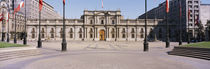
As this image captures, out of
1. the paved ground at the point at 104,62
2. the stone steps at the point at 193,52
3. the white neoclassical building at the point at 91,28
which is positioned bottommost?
the paved ground at the point at 104,62

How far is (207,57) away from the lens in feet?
34.8

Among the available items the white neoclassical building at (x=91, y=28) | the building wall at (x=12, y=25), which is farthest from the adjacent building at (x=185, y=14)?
the building wall at (x=12, y=25)

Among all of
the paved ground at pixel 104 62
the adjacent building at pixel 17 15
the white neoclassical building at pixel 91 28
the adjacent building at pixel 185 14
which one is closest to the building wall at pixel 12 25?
the adjacent building at pixel 17 15

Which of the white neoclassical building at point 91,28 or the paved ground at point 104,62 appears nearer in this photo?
the paved ground at point 104,62

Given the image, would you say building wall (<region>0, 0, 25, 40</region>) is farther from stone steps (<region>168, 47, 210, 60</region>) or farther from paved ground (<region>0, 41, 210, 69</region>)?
stone steps (<region>168, 47, 210, 60</region>)

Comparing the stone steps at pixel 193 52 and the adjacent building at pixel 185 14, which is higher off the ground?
the adjacent building at pixel 185 14

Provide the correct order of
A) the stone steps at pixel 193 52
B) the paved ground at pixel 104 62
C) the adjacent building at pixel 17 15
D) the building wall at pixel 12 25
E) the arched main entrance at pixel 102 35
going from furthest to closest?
the arched main entrance at pixel 102 35
the adjacent building at pixel 17 15
the building wall at pixel 12 25
the stone steps at pixel 193 52
the paved ground at pixel 104 62

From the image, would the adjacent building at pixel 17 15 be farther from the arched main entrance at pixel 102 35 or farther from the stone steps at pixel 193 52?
the stone steps at pixel 193 52

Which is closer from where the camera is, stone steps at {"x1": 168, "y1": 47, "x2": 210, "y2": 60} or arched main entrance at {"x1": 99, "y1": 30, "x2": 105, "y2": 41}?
stone steps at {"x1": 168, "y1": 47, "x2": 210, "y2": 60}

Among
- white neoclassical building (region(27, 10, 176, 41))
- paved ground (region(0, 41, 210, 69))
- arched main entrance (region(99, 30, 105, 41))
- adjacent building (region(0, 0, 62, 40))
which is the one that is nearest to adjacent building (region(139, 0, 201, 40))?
white neoclassical building (region(27, 10, 176, 41))

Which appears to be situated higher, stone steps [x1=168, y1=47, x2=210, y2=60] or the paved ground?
stone steps [x1=168, y1=47, x2=210, y2=60]

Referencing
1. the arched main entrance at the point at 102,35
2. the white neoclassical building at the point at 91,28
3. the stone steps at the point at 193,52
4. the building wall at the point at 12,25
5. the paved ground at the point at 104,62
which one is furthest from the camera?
the arched main entrance at the point at 102,35

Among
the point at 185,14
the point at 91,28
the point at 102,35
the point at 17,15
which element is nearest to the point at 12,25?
the point at 17,15

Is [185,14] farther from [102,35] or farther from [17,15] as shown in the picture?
[17,15]
